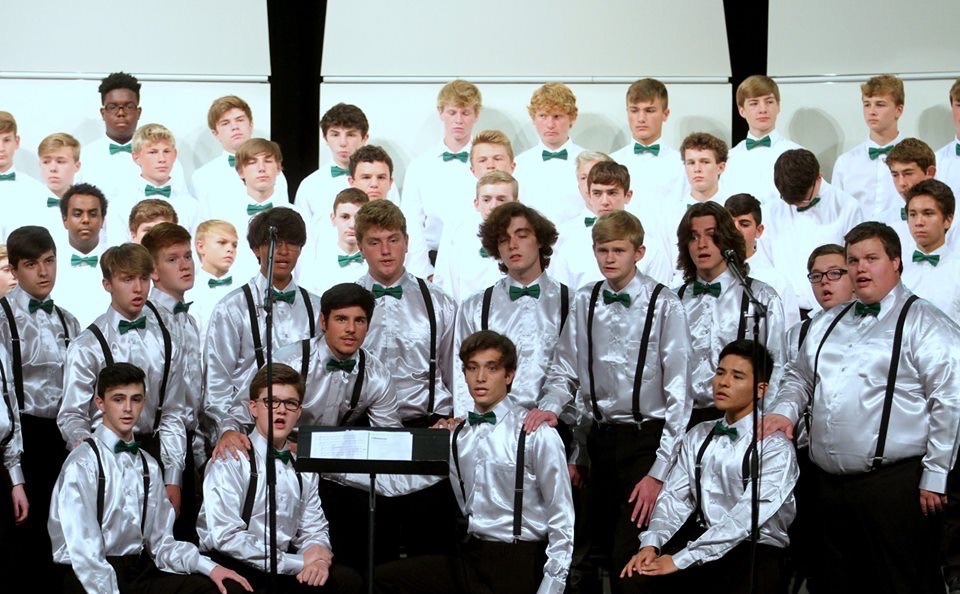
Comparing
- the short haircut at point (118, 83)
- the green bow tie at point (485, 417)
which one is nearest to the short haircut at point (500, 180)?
the green bow tie at point (485, 417)

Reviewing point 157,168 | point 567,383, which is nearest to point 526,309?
point 567,383

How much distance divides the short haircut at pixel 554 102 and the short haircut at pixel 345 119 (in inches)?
36.9

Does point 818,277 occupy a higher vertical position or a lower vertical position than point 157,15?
lower

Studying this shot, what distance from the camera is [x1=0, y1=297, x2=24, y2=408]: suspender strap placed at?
18.8ft

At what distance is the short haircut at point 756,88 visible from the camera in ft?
24.1

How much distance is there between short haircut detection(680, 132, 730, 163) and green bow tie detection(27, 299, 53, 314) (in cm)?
334

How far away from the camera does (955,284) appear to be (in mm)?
6289

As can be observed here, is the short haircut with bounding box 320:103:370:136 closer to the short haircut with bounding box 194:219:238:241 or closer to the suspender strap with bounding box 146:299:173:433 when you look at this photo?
the short haircut with bounding box 194:219:238:241

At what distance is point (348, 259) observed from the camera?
680 centimetres

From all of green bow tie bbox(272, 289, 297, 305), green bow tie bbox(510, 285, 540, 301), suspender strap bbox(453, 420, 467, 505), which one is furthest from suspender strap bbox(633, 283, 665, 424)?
green bow tie bbox(272, 289, 297, 305)

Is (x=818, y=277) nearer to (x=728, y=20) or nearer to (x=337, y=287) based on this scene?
(x=337, y=287)

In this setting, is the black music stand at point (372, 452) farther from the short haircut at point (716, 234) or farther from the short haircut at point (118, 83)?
the short haircut at point (118, 83)

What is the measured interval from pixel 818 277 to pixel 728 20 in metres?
2.74

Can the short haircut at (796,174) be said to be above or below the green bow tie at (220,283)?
above
